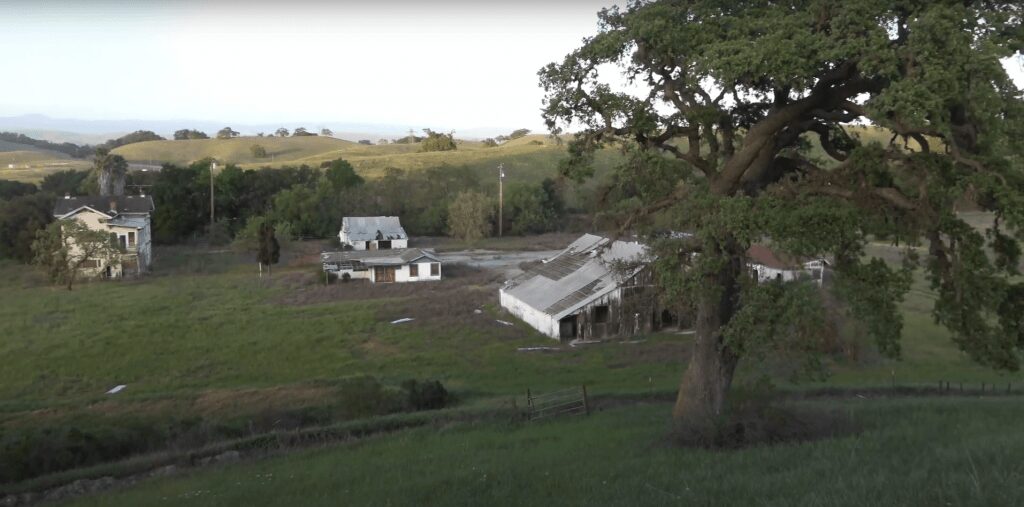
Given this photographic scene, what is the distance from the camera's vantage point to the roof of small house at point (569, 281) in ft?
125

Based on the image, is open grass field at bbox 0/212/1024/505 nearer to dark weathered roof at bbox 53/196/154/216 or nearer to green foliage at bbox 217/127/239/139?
dark weathered roof at bbox 53/196/154/216

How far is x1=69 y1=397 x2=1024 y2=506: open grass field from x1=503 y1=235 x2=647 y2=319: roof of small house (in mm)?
19193

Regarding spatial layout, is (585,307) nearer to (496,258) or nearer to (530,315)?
(530,315)

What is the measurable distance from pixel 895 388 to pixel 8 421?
25930mm

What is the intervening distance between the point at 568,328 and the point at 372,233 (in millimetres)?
42506

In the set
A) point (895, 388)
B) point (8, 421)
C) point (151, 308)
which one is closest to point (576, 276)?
point (895, 388)

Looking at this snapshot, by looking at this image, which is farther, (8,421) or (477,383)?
(477,383)

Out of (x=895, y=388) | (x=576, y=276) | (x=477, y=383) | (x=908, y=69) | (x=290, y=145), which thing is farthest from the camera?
(x=290, y=145)

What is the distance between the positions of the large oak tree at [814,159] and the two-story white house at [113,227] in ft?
172

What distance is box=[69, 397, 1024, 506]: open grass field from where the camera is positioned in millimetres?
7891

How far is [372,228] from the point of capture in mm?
77250

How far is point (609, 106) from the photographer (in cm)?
1384

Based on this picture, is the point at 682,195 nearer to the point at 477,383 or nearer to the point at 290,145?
the point at 477,383

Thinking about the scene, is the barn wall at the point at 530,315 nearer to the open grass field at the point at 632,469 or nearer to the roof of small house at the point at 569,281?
the roof of small house at the point at 569,281
